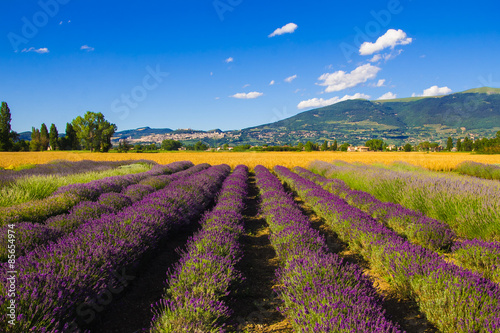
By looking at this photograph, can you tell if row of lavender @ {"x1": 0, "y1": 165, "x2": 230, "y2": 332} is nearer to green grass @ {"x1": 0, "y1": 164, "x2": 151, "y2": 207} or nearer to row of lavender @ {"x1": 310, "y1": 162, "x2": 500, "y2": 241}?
green grass @ {"x1": 0, "y1": 164, "x2": 151, "y2": 207}

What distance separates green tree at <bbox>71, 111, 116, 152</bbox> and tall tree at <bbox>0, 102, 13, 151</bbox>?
427 inches

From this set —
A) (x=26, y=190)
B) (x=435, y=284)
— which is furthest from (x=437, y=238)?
(x=26, y=190)

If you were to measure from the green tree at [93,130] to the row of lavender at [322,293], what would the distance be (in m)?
61.6

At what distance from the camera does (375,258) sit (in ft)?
13.1

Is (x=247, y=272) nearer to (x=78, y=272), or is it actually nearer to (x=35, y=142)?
(x=78, y=272)

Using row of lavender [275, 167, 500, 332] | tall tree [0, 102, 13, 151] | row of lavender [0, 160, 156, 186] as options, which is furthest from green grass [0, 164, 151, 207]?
tall tree [0, 102, 13, 151]

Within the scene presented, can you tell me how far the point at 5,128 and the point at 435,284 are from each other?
71091 mm

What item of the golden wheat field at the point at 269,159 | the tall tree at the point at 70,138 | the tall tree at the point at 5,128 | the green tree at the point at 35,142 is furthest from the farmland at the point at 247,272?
the green tree at the point at 35,142

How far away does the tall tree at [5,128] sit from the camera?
1937 inches

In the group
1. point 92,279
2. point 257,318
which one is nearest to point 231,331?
point 257,318

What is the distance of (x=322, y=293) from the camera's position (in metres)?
2.35

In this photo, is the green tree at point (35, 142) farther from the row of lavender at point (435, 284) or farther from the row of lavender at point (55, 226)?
the row of lavender at point (435, 284)

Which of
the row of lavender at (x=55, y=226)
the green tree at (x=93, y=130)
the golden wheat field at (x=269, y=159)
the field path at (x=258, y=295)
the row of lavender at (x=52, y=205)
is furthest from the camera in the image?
the green tree at (x=93, y=130)

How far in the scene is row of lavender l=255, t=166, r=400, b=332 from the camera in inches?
77.7
